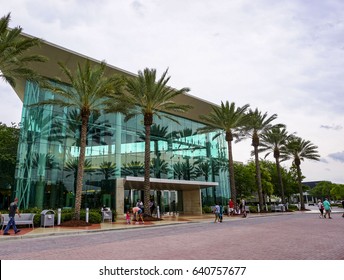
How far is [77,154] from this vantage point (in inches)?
1059

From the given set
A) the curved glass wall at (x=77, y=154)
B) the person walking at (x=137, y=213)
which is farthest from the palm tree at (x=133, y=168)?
the person walking at (x=137, y=213)

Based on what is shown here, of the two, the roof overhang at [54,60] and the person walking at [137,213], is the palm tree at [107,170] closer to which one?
the person walking at [137,213]

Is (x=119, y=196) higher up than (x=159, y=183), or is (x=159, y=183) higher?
(x=159, y=183)

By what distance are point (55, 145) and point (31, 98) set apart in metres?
5.00

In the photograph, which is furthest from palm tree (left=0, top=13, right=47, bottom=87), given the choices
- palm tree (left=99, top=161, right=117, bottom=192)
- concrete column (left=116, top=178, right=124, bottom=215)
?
concrete column (left=116, top=178, right=124, bottom=215)

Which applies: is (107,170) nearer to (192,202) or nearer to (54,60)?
(54,60)

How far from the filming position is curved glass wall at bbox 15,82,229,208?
2422 centimetres

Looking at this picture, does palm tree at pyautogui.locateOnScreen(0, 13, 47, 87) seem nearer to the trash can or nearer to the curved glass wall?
the curved glass wall

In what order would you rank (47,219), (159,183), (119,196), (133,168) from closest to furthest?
(47,219) < (119,196) < (159,183) < (133,168)

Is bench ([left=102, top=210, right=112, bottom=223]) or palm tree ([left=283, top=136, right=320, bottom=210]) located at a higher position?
palm tree ([left=283, top=136, right=320, bottom=210])

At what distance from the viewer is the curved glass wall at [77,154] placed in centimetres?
2422

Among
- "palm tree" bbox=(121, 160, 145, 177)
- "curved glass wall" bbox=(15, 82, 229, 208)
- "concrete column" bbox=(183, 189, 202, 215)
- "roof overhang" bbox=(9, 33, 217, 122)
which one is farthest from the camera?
"concrete column" bbox=(183, 189, 202, 215)

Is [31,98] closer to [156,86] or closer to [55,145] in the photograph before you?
[55,145]

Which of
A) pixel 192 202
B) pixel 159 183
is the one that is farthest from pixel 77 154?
pixel 192 202
